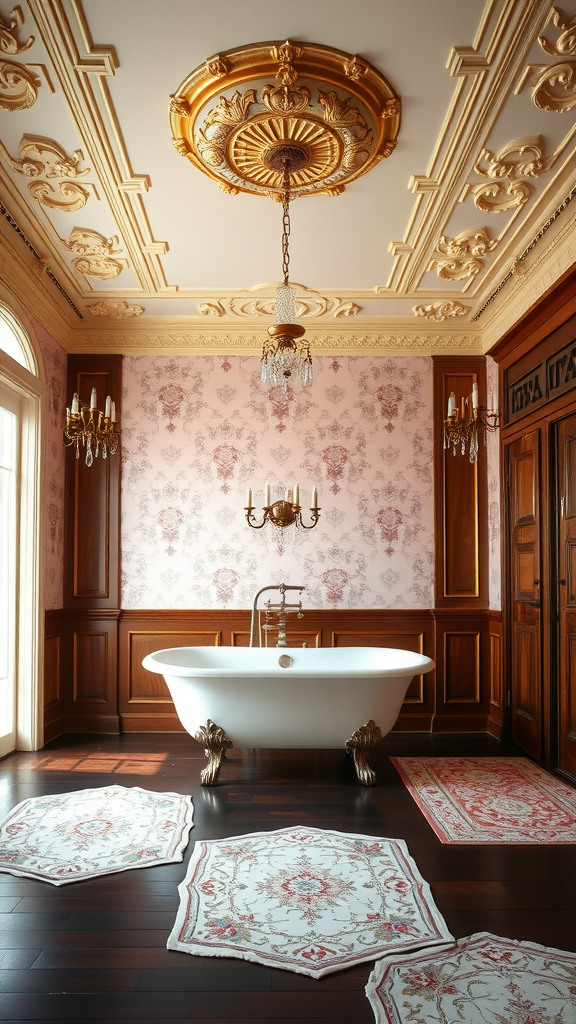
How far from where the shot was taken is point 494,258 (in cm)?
392

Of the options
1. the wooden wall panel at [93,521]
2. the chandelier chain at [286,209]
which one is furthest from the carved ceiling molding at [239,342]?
the chandelier chain at [286,209]

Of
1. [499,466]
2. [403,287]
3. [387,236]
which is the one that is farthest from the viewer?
[499,466]

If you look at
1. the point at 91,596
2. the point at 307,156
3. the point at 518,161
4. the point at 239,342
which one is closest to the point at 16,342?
the point at 239,342

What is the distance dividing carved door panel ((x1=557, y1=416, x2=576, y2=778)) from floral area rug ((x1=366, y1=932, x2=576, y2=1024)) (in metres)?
1.74

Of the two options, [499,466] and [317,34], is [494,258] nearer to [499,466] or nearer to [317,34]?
[499,466]

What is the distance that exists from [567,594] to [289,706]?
1541 mm

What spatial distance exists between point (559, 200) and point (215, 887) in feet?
10.4

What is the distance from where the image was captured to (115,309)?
470 cm

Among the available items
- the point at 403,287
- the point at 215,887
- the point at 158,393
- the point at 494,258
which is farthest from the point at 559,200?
the point at 215,887

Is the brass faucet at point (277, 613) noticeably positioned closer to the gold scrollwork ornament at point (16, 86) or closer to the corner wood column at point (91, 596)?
the corner wood column at point (91, 596)

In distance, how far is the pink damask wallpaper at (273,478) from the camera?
16.2 ft

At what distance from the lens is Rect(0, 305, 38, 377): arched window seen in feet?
13.0

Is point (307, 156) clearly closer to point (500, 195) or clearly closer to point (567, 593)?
point (500, 195)

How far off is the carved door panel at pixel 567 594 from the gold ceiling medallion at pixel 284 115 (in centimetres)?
175
